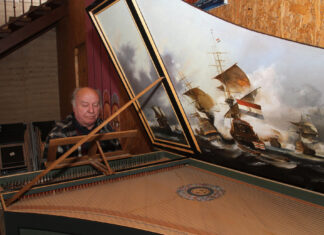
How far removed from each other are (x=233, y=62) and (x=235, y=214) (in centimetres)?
78

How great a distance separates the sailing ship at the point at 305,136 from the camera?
4.55 feet

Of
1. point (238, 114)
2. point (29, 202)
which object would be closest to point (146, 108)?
point (238, 114)

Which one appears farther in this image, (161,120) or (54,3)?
(54,3)

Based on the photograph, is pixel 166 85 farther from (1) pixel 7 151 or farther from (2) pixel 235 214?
(1) pixel 7 151

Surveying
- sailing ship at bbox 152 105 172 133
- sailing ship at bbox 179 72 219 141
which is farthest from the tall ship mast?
sailing ship at bbox 152 105 172 133

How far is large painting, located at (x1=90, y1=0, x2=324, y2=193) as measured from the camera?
1333mm

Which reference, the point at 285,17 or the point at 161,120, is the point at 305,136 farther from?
the point at 161,120

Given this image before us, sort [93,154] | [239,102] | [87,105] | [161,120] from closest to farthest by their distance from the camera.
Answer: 1. [239,102]
2. [93,154]
3. [161,120]
4. [87,105]

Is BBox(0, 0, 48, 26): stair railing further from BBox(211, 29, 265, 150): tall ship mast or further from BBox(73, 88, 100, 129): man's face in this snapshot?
BBox(211, 29, 265, 150): tall ship mast

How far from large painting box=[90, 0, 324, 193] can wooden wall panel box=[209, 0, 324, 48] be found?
0.24 metres

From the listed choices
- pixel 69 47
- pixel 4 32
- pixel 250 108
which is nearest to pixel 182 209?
pixel 250 108

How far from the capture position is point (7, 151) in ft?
15.8

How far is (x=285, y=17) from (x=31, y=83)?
674 cm

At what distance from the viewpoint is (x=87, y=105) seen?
102 inches
